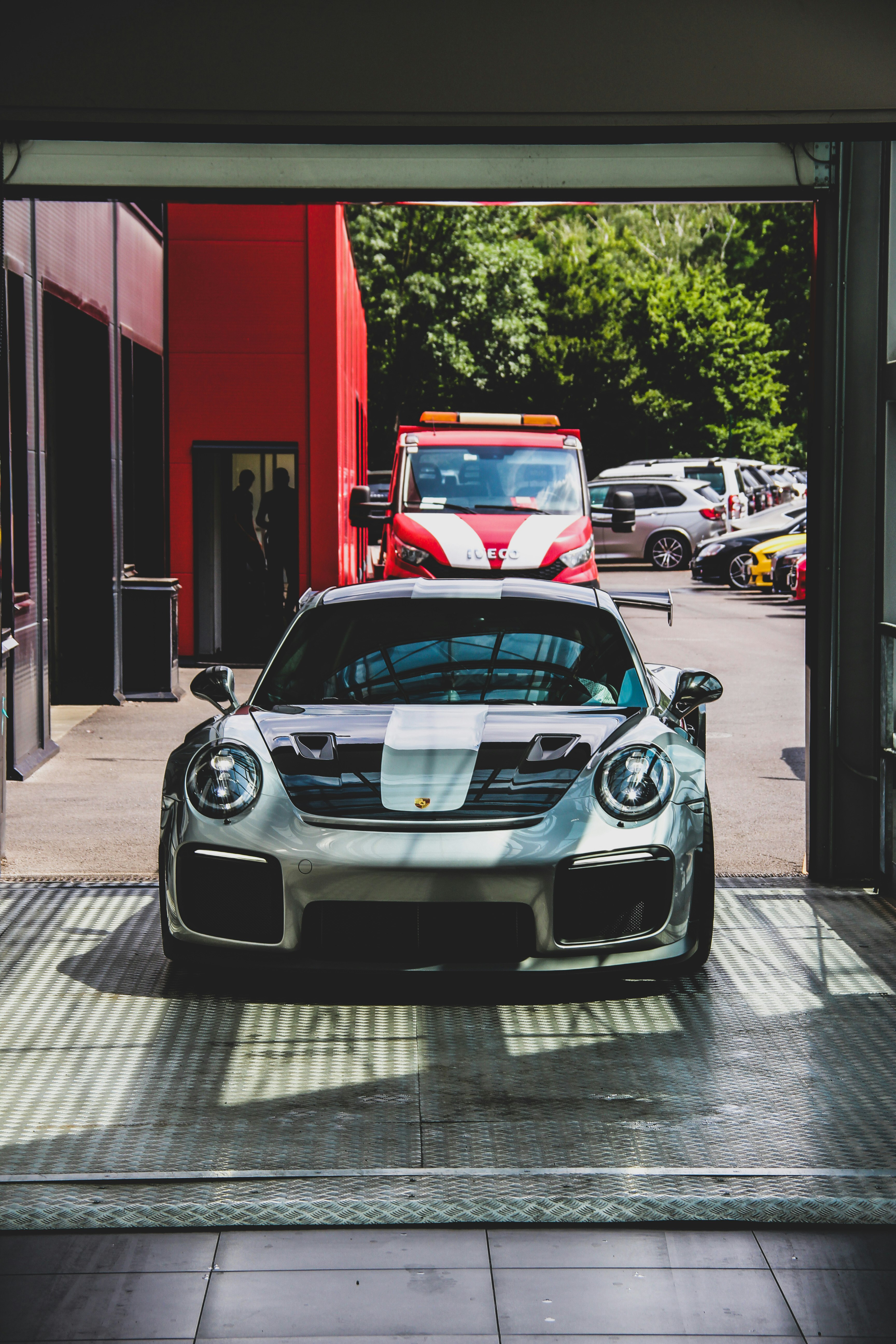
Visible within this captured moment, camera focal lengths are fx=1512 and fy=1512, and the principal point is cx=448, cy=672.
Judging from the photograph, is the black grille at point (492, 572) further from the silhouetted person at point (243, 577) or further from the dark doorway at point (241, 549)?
the silhouetted person at point (243, 577)

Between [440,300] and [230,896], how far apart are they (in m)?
39.4

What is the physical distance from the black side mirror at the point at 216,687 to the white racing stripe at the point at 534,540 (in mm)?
8431

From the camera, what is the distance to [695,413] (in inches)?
1938

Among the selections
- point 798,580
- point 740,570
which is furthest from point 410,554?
point 740,570

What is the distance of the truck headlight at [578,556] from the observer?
46.9 feet

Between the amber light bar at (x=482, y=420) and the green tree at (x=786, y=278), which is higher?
the green tree at (x=786, y=278)

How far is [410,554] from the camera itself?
14406 mm

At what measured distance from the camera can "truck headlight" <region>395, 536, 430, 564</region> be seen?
14.2m

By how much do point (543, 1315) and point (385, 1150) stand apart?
87cm

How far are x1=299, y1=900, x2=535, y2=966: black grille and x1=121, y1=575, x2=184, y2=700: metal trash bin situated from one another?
8.97 meters

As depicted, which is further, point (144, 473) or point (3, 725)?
point (144, 473)

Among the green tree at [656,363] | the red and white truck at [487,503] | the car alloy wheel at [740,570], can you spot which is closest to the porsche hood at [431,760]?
the red and white truck at [487,503]

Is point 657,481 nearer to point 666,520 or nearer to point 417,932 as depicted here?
point 666,520

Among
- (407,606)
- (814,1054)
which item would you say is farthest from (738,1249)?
(407,606)
